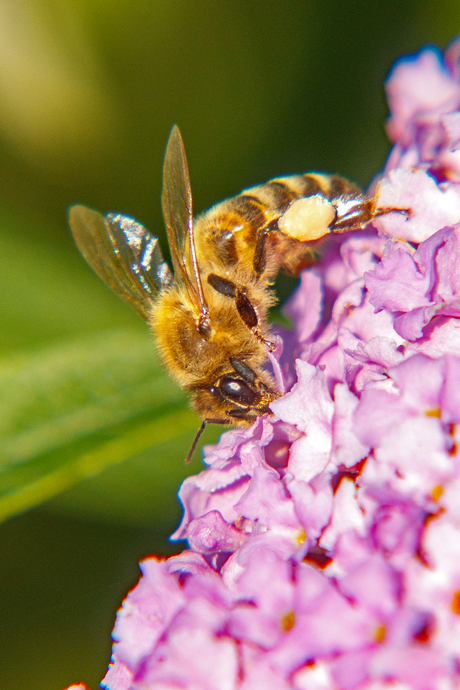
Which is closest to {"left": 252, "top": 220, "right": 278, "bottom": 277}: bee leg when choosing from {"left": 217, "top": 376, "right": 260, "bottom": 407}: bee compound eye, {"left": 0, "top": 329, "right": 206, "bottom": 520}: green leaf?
{"left": 217, "top": 376, "right": 260, "bottom": 407}: bee compound eye

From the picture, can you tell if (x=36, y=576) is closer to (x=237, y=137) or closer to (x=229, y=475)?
(x=229, y=475)

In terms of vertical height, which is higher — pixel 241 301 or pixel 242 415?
pixel 241 301

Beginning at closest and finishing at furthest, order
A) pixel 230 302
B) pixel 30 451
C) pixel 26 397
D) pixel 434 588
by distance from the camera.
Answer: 1. pixel 434 588
2. pixel 230 302
3. pixel 30 451
4. pixel 26 397

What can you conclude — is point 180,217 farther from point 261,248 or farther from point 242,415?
point 242,415

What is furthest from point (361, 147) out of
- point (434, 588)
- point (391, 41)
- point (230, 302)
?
point (434, 588)

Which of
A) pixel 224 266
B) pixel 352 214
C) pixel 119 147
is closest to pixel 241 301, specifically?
pixel 224 266

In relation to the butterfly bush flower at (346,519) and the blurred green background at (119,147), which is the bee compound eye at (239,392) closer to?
the butterfly bush flower at (346,519)
